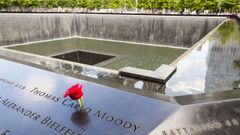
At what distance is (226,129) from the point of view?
5.35ft

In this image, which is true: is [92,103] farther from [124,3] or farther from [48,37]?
[124,3]

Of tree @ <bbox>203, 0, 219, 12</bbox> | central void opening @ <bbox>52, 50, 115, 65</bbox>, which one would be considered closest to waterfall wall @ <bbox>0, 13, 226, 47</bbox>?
central void opening @ <bbox>52, 50, 115, 65</bbox>

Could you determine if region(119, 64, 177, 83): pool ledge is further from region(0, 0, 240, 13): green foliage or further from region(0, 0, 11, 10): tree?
region(0, 0, 11, 10): tree

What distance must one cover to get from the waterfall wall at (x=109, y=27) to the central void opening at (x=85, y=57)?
15.3ft

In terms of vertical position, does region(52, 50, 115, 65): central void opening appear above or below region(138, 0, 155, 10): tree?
below

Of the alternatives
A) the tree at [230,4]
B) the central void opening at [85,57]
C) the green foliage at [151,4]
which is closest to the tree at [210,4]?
the green foliage at [151,4]

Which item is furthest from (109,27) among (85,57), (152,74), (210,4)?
(152,74)

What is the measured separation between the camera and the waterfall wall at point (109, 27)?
12211mm

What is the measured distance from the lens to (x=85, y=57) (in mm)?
10461

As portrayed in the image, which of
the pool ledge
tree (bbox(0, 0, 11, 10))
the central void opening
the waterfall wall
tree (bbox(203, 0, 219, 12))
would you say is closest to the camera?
the pool ledge

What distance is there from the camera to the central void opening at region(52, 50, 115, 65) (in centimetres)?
973

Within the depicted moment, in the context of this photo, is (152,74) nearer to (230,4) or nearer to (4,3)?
(230,4)

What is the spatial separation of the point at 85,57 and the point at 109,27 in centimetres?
559

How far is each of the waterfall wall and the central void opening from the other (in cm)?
468
